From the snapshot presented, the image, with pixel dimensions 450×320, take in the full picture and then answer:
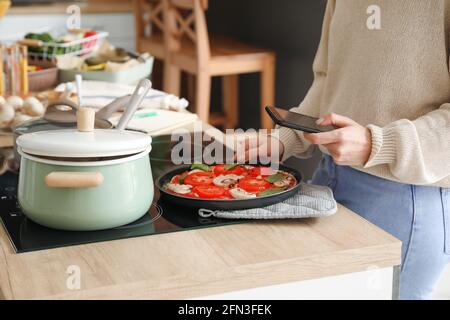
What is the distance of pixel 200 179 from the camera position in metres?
1.21

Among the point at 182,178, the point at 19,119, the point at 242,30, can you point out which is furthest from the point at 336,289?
the point at 242,30

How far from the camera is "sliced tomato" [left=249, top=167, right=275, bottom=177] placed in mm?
1248

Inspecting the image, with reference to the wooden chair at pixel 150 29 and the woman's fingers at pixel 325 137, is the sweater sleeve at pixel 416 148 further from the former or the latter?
the wooden chair at pixel 150 29

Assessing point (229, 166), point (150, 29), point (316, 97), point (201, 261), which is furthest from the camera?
point (150, 29)

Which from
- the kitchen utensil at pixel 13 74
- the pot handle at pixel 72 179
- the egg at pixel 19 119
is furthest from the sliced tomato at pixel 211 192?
the kitchen utensil at pixel 13 74

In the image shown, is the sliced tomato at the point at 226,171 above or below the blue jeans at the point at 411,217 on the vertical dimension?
above

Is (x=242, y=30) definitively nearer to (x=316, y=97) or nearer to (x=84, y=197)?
(x=316, y=97)

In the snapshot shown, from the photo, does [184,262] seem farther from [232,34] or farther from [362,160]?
[232,34]

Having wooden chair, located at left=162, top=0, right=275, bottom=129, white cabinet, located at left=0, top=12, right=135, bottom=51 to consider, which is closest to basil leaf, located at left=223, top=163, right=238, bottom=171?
wooden chair, located at left=162, top=0, right=275, bottom=129

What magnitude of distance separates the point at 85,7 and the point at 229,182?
133 inches

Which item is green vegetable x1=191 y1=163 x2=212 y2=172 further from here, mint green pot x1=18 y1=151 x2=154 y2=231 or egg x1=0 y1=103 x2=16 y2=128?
egg x1=0 y1=103 x2=16 y2=128

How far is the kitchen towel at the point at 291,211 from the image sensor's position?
1088mm

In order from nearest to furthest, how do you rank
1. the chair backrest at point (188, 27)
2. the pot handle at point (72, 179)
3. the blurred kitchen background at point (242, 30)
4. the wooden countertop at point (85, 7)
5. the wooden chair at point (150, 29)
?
the pot handle at point (72, 179)
the chair backrest at point (188, 27)
the blurred kitchen background at point (242, 30)
the wooden chair at point (150, 29)
the wooden countertop at point (85, 7)

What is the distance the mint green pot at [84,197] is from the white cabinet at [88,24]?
3324 mm
